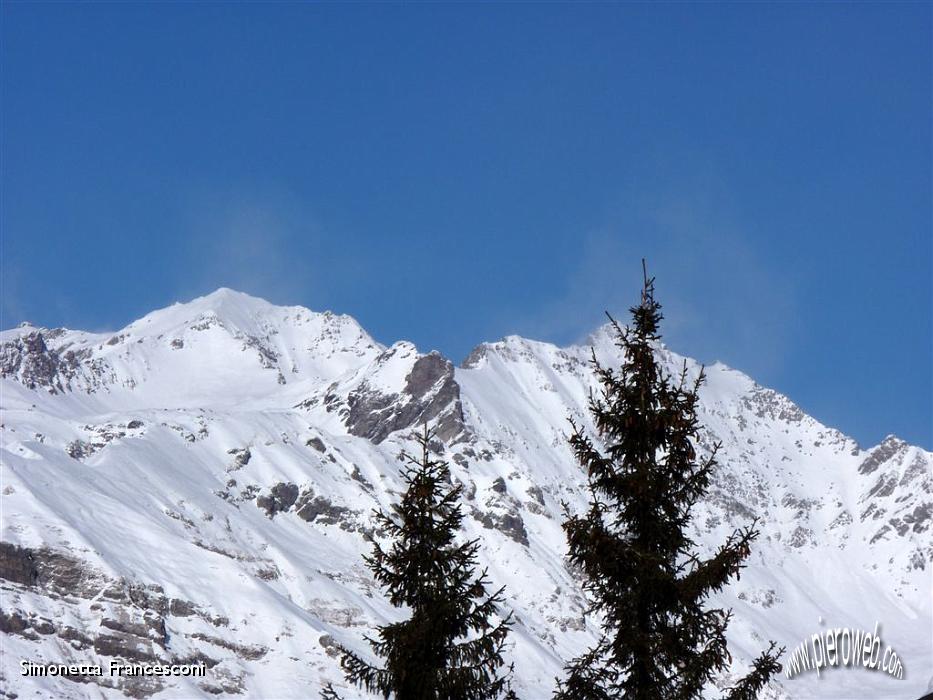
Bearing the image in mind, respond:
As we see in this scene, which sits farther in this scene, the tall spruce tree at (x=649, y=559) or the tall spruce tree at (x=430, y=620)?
the tall spruce tree at (x=430, y=620)

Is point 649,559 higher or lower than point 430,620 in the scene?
higher

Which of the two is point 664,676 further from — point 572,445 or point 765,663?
point 572,445

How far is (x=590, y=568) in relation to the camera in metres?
22.0

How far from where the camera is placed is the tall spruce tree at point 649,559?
70.6ft

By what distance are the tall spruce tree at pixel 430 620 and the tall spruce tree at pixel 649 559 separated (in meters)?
1.53

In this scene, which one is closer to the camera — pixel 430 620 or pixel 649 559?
pixel 649 559

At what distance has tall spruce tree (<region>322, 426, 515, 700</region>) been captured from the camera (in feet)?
73.9

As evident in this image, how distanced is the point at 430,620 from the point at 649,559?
4.08m

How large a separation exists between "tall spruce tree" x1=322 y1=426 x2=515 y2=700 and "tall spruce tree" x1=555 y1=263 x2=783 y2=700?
153 centimetres

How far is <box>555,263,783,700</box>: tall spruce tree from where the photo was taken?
70.6 feet

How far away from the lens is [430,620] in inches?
908

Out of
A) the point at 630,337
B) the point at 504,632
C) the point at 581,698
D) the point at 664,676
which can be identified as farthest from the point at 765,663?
the point at 630,337

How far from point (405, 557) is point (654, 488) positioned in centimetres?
472

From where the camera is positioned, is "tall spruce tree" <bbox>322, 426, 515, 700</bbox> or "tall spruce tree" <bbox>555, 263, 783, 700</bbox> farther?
"tall spruce tree" <bbox>322, 426, 515, 700</bbox>
